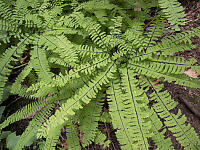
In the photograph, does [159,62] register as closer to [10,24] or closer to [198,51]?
[198,51]

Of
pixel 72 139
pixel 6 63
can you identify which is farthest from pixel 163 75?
pixel 6 63

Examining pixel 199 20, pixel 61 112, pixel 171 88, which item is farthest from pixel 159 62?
pixel 199 20

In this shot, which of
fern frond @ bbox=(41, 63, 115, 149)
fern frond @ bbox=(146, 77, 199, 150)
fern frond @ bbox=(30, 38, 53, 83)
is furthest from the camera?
fern frond @ bbox=(30, 38, 53, 83)

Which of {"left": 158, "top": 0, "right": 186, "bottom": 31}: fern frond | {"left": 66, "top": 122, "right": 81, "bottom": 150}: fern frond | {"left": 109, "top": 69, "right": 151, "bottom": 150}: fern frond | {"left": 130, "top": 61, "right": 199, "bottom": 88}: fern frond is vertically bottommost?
{"left": 66, "top": 122, "right": 81, "bottom": 150}: fern frond

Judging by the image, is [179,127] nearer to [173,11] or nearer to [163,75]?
[163,75]

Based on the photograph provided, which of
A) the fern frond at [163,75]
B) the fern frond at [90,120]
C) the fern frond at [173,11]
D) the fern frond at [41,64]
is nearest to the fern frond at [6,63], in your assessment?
the fern frond at [41,64]

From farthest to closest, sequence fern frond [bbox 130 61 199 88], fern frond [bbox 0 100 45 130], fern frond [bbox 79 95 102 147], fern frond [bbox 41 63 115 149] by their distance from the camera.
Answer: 1. fern frond [bbox 0 100 45 130]
2. fern frond [bbox 79 95 102 147]
3. fern frond [bbox 130 61 199 88]
4. fern frond [bbox 41 63 115 149]

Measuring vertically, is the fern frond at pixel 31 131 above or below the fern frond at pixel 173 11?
below

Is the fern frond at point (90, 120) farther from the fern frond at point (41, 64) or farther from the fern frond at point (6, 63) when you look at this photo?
the fern frond at point (6, 63)

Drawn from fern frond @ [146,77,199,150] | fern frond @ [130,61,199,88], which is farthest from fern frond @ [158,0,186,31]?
fern frond @ [146,77,199,150]

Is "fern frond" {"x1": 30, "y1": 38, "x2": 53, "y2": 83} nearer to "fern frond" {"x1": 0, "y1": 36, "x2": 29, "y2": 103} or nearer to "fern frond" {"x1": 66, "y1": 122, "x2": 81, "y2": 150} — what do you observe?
"fern frond" {"x1": 0, "y1": 36, "x2": 29, "y2": 103}

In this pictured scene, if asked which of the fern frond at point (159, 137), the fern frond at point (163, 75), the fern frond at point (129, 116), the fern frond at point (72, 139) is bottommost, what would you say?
the fern frond at point (72, 139)

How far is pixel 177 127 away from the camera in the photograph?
81.8 inches

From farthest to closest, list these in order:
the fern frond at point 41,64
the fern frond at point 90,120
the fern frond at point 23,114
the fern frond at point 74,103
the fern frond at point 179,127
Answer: the fern frond at point 23,114 → the fern frond at point 90,120 → the fern frond at point 41,64 → the fern frond at point 179,127 → the fern frond at point 74,103
